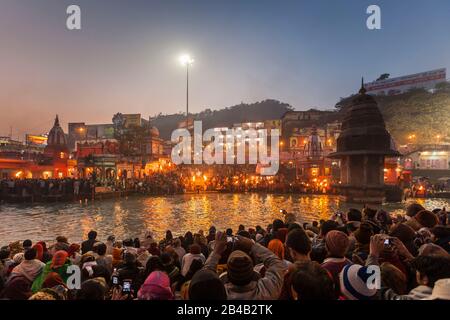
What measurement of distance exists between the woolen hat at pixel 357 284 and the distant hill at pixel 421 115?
261 feet

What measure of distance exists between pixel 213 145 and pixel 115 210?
52.1 metres

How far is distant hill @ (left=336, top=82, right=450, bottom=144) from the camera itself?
70.1 meters

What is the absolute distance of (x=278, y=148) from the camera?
74.2 metres

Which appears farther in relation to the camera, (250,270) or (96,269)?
(96,269)

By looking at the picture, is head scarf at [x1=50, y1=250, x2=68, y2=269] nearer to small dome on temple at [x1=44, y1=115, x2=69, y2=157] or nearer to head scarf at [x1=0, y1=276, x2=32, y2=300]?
head scarf at [x1=0, y1=276, x2=32, y2=300]

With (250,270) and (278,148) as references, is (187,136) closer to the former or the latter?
(278,148)

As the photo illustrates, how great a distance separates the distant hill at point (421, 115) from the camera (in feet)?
230

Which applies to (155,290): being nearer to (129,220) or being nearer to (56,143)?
(129,220)

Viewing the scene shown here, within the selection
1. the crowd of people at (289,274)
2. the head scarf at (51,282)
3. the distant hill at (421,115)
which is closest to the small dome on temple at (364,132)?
the crowd of people at (289,274)

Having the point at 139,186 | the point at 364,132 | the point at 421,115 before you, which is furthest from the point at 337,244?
the point at 421,115

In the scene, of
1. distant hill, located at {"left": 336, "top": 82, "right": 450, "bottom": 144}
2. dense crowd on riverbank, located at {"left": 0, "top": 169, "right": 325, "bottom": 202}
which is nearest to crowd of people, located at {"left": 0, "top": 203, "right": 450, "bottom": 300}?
dense crowd on riverbank, located at {"left": 0, "top": 169, "right": 325, "bottom": 202}

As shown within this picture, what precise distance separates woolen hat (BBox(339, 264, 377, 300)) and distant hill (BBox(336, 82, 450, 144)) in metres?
79.6

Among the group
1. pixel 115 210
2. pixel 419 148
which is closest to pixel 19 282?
pixel 115 210

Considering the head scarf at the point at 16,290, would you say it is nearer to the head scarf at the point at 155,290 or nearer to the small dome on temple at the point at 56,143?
the head scarf at the point at 155,290
